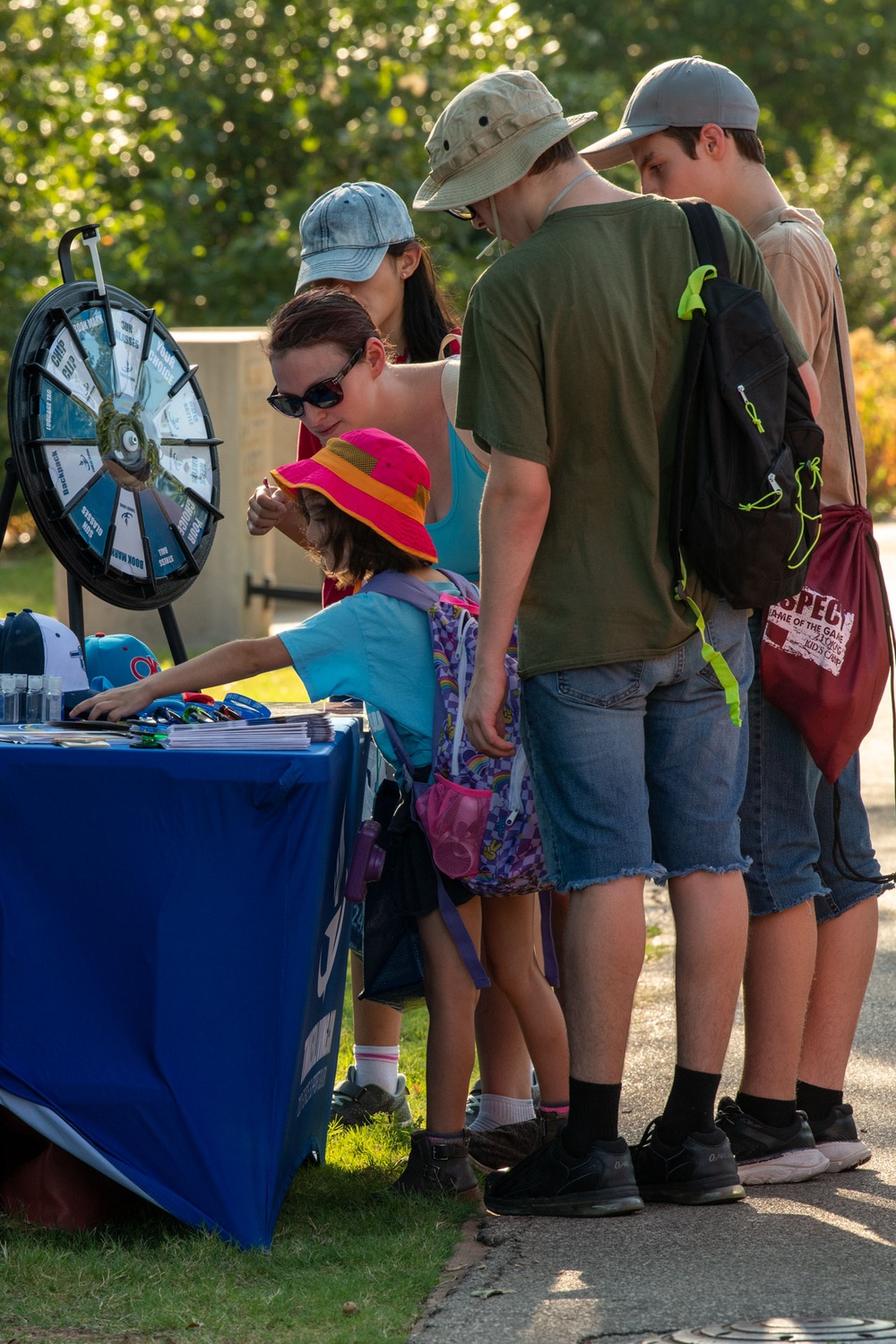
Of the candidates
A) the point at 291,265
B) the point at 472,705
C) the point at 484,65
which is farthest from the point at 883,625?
the point at 484,65

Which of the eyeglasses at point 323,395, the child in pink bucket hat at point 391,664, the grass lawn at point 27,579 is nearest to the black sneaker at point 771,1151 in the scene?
the child in pink bucket hat at point 391,664

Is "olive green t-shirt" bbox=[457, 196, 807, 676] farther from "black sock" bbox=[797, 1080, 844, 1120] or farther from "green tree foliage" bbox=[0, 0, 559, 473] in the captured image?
"green tree foliage" bbox=[0, 0, 559, 473]

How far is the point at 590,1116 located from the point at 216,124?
12087 mm

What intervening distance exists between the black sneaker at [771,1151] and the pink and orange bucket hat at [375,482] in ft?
4.02

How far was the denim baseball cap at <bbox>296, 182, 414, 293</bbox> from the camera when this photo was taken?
355cm

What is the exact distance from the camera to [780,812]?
3.04 m

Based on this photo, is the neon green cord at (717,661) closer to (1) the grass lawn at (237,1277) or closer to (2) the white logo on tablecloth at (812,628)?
(2) the white logo on tablecloth at (812,628)

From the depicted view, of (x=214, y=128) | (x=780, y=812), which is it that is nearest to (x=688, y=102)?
(x=780, y=812)

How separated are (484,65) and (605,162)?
35.7 feet

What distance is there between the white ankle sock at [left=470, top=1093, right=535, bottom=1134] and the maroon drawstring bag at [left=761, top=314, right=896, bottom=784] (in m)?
0.91

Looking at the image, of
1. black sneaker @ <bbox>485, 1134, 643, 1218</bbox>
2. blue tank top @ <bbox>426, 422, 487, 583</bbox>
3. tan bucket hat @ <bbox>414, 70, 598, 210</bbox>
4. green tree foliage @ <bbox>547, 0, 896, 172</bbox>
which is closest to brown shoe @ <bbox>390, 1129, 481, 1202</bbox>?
black sneaker @ <bbox>485, 1134, 643, 1218</bbox>

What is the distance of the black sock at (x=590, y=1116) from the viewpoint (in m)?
2.74

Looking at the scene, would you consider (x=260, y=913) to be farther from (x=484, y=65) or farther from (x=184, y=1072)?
(x=484, y=65)

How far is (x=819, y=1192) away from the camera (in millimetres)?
2967
